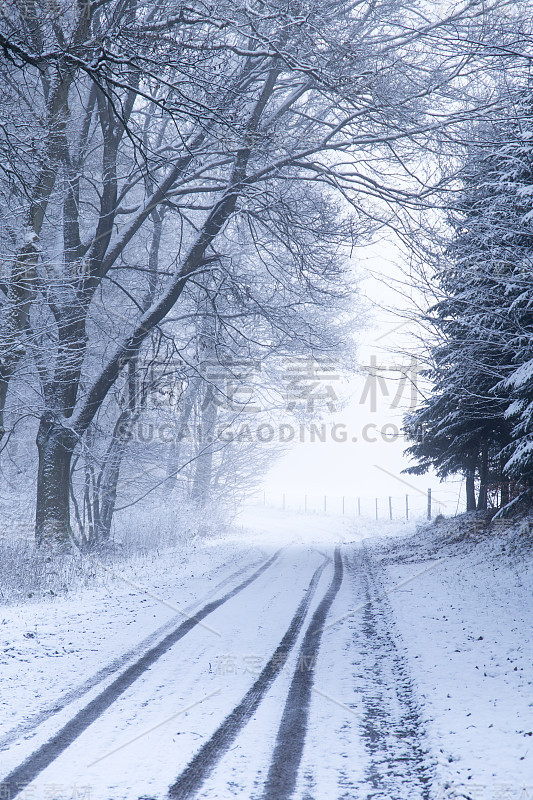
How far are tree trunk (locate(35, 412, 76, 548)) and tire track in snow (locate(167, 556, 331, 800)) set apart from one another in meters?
6.89

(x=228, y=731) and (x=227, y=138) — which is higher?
(x=227, y=138)

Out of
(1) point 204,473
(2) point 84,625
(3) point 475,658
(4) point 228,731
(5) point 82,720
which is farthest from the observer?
(1) point 204,473

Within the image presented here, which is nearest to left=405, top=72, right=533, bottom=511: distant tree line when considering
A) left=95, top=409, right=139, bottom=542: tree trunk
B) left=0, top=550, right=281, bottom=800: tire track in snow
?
left=0, top=550, right=281, bottom=800: tire track in snow

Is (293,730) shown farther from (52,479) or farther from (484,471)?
(484,471)

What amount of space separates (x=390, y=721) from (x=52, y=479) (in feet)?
30.6

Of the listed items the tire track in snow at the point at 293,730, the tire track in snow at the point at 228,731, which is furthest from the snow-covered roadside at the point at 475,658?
the tire track in snow at the point at 228,731

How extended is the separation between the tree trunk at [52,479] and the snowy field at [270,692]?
271cm

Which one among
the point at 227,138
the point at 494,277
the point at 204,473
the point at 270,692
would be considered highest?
the point at 227,138

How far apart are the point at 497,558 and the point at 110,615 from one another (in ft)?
26.1

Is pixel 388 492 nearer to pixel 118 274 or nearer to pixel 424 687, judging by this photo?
pixel 118 274

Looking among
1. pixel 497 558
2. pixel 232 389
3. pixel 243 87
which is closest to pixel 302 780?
pixel 497 558

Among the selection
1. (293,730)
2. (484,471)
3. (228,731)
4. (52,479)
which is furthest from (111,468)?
(293,730)

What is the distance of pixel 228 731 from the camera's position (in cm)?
435

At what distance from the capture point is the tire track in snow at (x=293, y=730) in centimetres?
360
